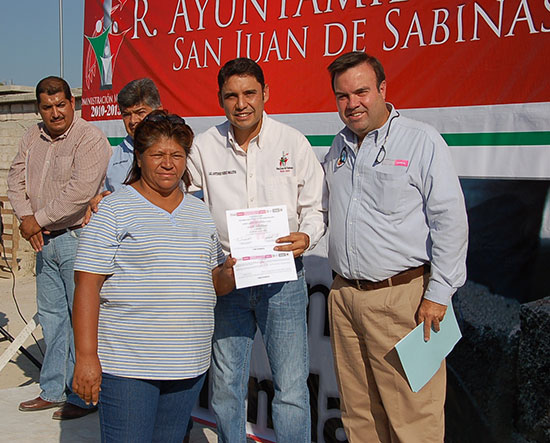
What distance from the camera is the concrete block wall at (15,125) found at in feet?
31.8

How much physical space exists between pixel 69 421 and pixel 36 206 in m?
1.41

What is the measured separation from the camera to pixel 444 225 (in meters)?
2.29

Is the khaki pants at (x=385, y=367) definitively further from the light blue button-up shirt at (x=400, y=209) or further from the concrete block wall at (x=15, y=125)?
the concrete block wall at (x=15, y=125)

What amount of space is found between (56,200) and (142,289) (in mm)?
1835

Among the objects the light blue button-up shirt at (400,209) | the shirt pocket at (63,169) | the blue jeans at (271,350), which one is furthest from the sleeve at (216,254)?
the shirt pocket at (63,169)

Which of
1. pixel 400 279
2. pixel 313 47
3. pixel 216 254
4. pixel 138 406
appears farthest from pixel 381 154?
pixel 138 406

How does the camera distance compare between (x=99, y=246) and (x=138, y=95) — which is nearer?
(x=99, y=246)

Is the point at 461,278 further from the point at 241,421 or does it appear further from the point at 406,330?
the point at 241,421

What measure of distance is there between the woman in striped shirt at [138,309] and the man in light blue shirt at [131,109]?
48.5 inches

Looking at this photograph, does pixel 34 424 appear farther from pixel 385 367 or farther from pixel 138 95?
pixel 385 367

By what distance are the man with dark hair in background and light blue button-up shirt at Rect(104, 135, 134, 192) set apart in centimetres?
83

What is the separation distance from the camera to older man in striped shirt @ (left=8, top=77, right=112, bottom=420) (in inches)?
144

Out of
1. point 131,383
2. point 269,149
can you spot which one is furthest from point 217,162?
point 131,383

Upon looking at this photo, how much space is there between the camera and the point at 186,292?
2.10 metres
